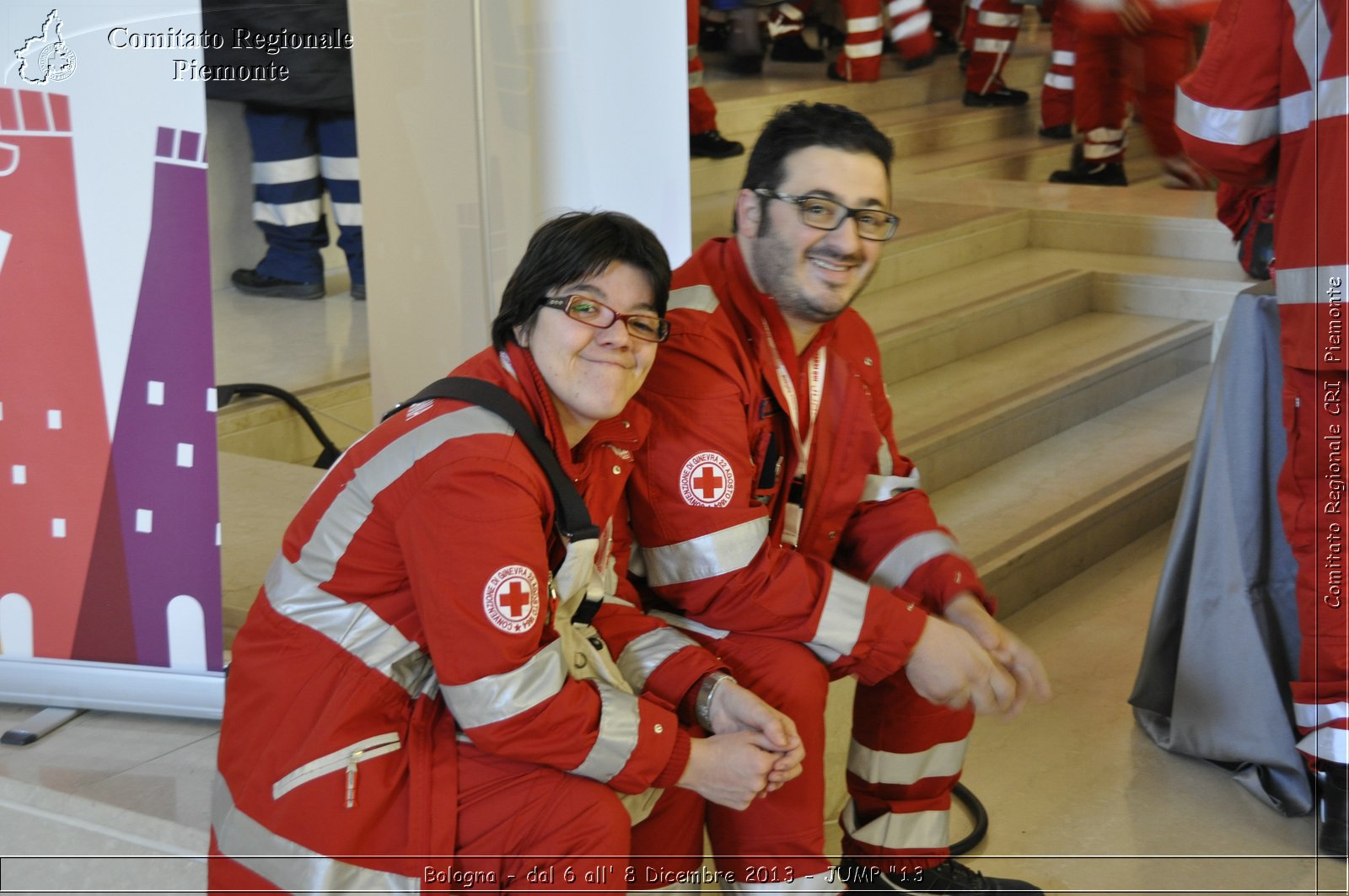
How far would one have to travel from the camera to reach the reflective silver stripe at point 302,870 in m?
1.41

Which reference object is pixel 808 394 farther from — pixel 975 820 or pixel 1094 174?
pixel 1094 174

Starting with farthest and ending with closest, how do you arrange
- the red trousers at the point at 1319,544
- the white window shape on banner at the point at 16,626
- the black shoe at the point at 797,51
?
the black shoe at the point at 797,51, the white window shape on banner at the point at 16,626, the red trousers at the point at 1319,544

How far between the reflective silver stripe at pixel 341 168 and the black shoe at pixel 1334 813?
6.66ft

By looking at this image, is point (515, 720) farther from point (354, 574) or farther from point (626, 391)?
point (626, 391)

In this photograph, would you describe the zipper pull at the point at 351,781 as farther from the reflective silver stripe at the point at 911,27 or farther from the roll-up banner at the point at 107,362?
the reflective silver stripe at the point at 911,27

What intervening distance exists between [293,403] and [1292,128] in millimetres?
1834

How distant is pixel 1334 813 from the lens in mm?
2191

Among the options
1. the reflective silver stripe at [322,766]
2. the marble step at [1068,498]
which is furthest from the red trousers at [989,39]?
the reflective silver stripe at [322,766]

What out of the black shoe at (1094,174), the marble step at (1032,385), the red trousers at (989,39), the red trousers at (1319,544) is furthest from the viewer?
the black shoe at (1094,174)

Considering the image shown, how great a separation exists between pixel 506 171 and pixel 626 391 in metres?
1.12

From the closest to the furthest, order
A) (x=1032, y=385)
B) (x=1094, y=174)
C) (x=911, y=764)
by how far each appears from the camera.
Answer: (x=911, y=764)
(x=1032, y=385)
(x=1094, y=174)

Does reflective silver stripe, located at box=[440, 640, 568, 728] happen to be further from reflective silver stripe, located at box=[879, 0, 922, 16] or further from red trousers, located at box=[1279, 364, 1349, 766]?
reflective silver stripe, located at box=[879, 0, 922, 16]

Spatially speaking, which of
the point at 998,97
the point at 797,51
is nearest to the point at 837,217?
the point at 797,51

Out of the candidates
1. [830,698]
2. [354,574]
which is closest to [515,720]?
[354,574]
